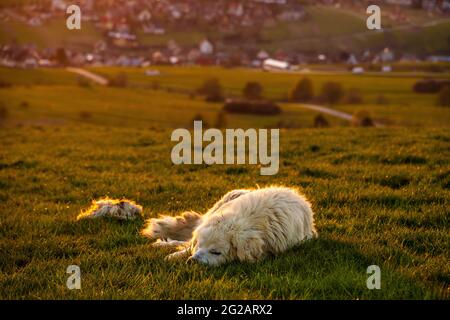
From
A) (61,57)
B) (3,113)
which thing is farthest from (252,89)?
(3,113)

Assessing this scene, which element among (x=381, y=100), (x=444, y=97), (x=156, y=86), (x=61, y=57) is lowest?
(x=381, y=100)

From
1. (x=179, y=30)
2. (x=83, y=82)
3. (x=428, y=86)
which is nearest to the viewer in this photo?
(x=428, y=86)

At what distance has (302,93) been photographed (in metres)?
58.8

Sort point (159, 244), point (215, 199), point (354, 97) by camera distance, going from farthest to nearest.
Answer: point (354, 97) < point (215, 199) < point (159, 244)

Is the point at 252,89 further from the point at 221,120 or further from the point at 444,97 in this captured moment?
the point at 444,97

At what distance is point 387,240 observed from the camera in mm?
7191

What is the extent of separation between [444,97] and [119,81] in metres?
42.4

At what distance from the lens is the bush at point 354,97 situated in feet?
177

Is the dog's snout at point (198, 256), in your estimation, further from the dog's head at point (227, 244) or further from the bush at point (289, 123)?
the bush at point (289, 123)

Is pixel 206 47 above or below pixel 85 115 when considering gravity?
above

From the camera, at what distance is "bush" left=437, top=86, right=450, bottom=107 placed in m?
38.4

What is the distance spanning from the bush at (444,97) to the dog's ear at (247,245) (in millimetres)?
35565

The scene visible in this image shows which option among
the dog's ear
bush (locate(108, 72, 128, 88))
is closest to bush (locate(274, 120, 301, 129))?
bush (locate(108, 72, 128, 88))
